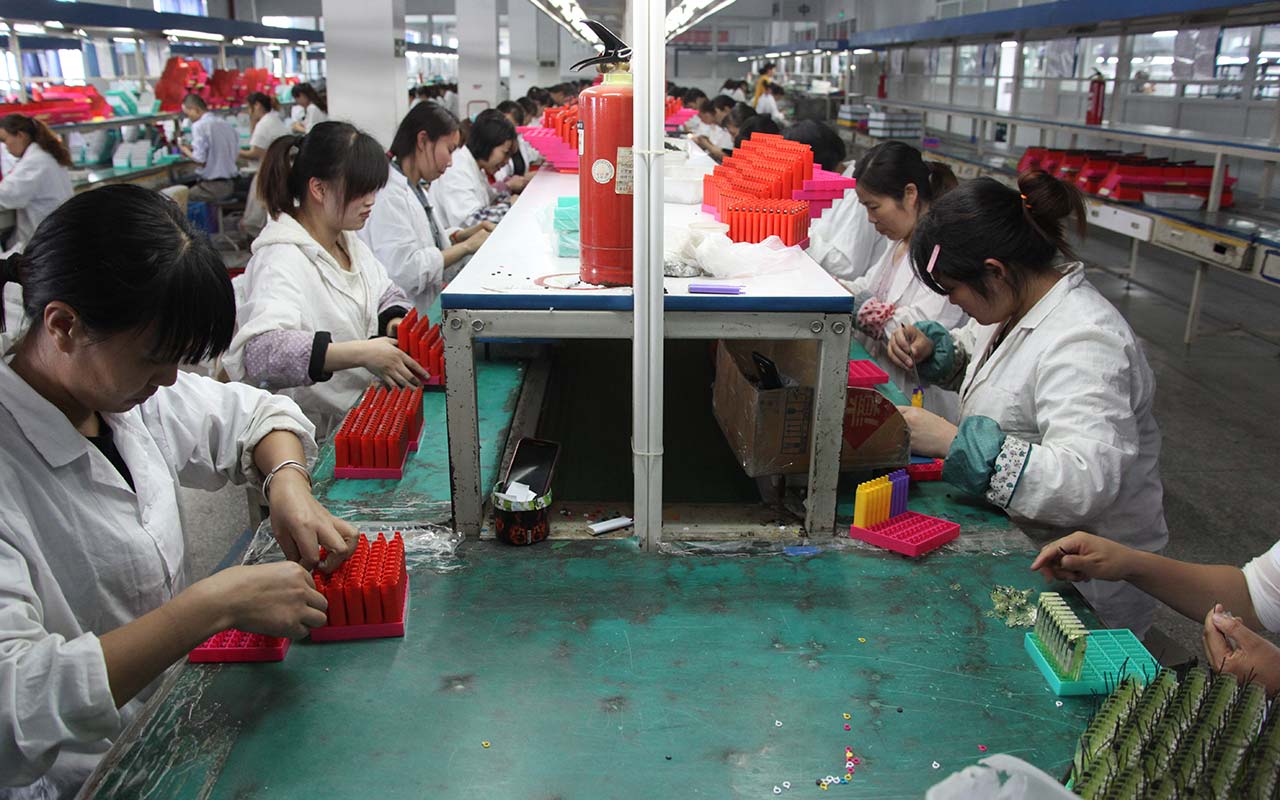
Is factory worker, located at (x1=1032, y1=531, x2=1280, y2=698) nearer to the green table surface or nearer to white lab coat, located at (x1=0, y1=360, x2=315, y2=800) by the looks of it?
the green table surface

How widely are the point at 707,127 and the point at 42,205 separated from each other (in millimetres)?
6637

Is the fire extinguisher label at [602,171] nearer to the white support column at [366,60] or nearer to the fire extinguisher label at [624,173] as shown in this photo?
the fire extinguisher label at [624,173]

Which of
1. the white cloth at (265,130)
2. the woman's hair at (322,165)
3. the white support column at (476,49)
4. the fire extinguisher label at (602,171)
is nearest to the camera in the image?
the fire extinguisher label at (602,171)

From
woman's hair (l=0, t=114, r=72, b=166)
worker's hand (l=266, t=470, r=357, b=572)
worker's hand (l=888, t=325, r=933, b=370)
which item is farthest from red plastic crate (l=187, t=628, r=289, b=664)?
woman's hair (l=0, t=114, r=72, b=166)

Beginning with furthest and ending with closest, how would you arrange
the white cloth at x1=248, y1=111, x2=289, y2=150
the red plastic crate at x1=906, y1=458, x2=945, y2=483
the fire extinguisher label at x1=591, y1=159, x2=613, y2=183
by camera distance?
the white cloth at x1=248, y1=111, x2=289, y2=150 < the red plastic crate at x1=906, y1=458, x2=945, y2=483 < the fire extinguisher label at x1=591, y1=159, x2=613, y2=183

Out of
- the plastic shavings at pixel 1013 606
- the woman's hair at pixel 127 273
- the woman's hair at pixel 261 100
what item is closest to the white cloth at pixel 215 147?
the woman's hair at pixel 261 100

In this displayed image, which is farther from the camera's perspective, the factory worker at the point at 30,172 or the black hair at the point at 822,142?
the factory worker at the point at 30,172

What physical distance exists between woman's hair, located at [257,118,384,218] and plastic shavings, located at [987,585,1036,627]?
1929 mm

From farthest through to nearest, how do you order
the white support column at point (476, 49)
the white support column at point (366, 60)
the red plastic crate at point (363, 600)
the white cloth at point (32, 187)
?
the white support column at point (476, 49)
the white cloth at point (32, 187)
the white support column at point (366, 60)
the red plastic crate at point (363, 600)

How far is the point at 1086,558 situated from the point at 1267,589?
0.28 meters

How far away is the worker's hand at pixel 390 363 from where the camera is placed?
203 centimetres

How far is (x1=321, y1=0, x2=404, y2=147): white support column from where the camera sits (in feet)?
16.7

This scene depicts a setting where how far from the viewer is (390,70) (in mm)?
5184

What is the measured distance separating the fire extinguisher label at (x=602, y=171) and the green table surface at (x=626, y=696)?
0.69 meters
